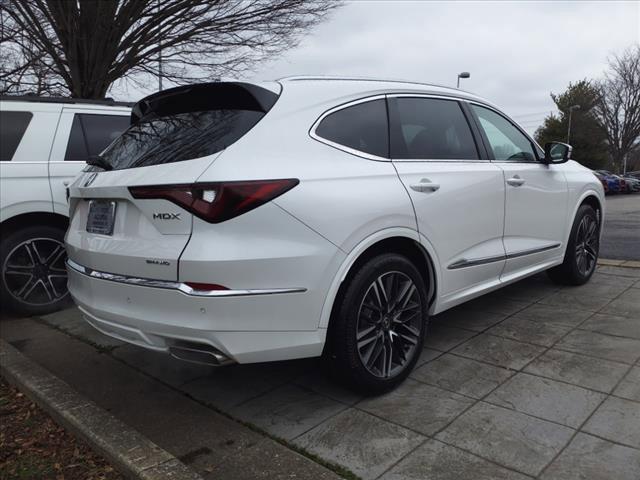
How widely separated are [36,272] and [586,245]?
5.27m

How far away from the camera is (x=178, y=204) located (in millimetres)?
2480

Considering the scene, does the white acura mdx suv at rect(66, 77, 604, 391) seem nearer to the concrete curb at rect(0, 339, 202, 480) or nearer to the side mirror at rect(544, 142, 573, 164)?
the concrete curb at rect(0, 339, 202, 480)

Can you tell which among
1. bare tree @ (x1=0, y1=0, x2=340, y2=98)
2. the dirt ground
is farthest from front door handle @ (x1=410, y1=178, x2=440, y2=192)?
bare tree @ (x1=0, y1=0, x2=340, y2=98)

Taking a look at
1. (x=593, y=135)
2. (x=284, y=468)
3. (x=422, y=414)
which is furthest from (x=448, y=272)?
(x=593, y=135)

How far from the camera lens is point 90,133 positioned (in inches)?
209

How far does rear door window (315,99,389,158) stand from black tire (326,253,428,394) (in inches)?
25.2

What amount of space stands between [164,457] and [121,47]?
10281 mm

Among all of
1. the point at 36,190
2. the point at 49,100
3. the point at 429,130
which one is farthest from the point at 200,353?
the point at 49,100

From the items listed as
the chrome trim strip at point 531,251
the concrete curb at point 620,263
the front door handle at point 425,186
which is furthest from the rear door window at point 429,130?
the concrete curb at point 620,263

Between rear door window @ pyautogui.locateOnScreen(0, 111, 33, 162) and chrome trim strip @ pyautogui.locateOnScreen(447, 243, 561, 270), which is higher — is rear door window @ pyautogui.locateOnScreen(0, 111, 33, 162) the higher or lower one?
the higher one

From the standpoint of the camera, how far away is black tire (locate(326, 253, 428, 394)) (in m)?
2.80

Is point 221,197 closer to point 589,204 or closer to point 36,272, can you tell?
point 36,272

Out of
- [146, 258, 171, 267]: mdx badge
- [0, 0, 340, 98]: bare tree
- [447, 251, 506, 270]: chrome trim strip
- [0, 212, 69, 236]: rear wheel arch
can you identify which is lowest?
[447, 251, 506, 270]: chrome trim strip

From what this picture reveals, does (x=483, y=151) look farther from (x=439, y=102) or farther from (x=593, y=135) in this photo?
(x=593, y=135)
